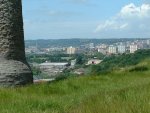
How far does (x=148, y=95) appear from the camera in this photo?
5828 millimetres

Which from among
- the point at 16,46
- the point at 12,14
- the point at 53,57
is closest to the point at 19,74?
the point at 16,46

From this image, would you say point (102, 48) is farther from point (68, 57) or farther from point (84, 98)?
point (84, 98)

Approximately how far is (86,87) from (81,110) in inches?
194

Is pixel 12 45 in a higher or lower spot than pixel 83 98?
higher

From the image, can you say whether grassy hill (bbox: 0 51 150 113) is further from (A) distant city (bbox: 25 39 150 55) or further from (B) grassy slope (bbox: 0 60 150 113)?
(A) distant city (bbox: 25 39 150 55)

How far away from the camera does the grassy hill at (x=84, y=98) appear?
5.31 m

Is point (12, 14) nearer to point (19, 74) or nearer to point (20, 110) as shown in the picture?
point (19, 74)

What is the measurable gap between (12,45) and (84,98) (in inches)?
173

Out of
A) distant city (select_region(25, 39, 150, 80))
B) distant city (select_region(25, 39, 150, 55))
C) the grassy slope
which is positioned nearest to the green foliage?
the grassy slope

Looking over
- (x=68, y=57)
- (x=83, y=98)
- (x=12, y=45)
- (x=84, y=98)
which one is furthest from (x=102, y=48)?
(x=84, y=98)

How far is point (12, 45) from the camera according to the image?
37.1 ft

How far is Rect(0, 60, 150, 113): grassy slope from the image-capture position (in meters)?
5.30

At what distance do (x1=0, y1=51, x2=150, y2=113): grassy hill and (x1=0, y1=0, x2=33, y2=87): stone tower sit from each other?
117 cm

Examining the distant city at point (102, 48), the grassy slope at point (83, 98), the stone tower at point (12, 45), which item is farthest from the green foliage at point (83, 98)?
the distant city at point (102, 48)
